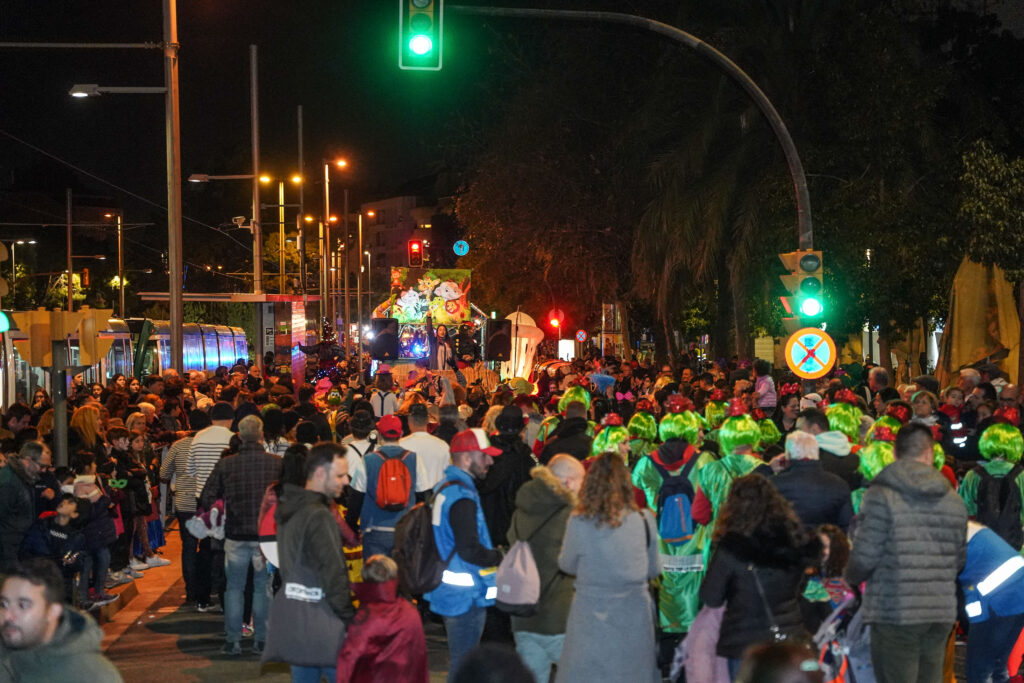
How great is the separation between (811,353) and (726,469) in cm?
612

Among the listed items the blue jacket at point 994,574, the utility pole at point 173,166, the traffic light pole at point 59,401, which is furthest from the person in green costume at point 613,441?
the utility pole at point 173,166

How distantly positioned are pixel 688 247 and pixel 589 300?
15763 mm

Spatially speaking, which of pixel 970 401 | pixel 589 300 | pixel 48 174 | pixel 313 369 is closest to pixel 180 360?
pixel 970 401

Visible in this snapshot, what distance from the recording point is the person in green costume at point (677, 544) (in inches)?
324

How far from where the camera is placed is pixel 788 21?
24.4 meters

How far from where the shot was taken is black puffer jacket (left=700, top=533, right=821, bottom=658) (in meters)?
5.99

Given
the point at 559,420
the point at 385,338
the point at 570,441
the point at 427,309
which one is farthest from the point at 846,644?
the point at 427,309

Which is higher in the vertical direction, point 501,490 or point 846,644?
point 501,490

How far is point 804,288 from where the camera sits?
14500mm

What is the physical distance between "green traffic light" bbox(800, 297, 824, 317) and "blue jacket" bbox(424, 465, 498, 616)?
7910 mm

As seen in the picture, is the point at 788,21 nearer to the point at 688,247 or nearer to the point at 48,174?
the point at 688,247

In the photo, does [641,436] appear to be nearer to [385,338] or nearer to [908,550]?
[908,550]

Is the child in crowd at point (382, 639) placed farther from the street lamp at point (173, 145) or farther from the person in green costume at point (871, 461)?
the street lamp at point (173, 145)

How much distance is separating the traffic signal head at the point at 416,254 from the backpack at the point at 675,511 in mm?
23662
